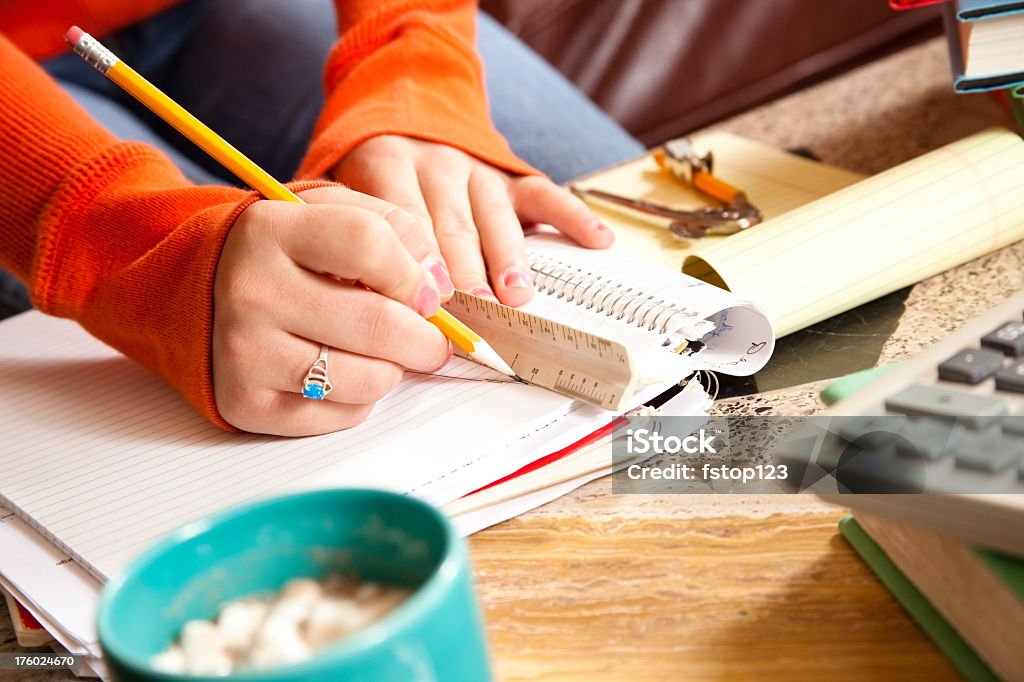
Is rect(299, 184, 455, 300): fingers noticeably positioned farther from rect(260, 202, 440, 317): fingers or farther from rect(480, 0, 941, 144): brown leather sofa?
rect(480, 0, 941, 144): brown leather sofa

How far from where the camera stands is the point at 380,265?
1.65 ft

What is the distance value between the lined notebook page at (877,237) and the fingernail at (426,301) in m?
0.17

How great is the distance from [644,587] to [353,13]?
63 centimetres

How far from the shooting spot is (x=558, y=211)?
0.67 m

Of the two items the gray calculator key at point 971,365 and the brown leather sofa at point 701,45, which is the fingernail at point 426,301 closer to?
the gray calculator key at point 971,365

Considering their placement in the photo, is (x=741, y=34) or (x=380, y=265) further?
(x=741, y=34)

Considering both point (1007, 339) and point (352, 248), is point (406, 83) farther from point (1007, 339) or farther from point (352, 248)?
point (1007, 339)

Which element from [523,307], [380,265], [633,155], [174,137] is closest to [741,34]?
[633,155]

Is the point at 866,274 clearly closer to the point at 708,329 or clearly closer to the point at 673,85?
the point at 708,329

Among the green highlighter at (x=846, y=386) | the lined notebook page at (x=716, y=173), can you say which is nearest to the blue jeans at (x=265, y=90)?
the lined notebook page at (x=716, y=173)

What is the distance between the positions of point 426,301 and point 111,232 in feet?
0.73

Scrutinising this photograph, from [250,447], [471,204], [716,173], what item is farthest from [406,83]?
[250,447]

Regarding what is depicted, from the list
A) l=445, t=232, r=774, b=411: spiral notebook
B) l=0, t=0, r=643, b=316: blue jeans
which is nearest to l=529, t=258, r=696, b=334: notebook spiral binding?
l=445, t=232, r=774, b=411: spiral notebook

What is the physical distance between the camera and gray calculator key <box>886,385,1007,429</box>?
1.13 ft
